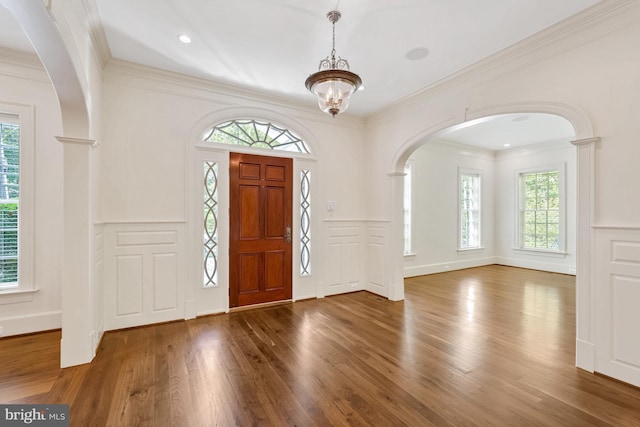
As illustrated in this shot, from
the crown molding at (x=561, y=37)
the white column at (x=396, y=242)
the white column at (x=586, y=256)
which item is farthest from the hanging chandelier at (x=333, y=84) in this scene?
the white column at (x=396, y=242)

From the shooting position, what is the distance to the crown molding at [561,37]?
7.79 ft

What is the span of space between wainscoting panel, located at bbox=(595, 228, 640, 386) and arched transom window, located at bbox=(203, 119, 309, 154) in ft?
12.0

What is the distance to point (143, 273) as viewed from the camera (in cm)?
349

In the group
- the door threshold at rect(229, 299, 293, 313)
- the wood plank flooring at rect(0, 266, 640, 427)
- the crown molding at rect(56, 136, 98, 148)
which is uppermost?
the crown molding at rect(56, 136, 98, 148)

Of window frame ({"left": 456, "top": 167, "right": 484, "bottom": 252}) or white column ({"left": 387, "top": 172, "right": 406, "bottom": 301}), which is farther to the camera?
window frame ({"left": 456, "top": 167, "right": 484, "bottom": 252})

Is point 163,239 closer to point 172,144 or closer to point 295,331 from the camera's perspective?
point 172,144

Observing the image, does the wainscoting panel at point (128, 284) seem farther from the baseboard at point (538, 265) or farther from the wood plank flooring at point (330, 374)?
the baseboard at point (538, 265)

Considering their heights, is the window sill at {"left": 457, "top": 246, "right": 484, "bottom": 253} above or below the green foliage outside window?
below

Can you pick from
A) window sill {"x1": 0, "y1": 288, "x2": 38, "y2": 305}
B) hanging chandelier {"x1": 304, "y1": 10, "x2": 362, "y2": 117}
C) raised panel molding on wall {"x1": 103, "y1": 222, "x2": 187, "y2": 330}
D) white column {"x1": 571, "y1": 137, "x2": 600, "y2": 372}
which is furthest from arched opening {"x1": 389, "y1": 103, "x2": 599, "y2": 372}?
window sill {"x1": 0, "y1": 288, "x2": 38, "y2": 305}

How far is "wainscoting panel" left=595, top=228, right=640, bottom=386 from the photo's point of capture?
2.30 meters

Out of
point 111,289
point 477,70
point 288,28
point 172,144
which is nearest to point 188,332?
point 111,289

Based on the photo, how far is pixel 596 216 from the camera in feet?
8.20

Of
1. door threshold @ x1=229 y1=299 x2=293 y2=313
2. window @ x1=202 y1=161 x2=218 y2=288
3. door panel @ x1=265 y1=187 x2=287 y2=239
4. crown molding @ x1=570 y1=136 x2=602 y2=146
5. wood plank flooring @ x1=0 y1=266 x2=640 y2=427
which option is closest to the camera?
wood plank flooring @ x1=0 y1=266 x2=640 y2=427

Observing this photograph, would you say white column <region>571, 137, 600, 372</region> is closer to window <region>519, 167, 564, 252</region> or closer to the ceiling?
the ceiling
